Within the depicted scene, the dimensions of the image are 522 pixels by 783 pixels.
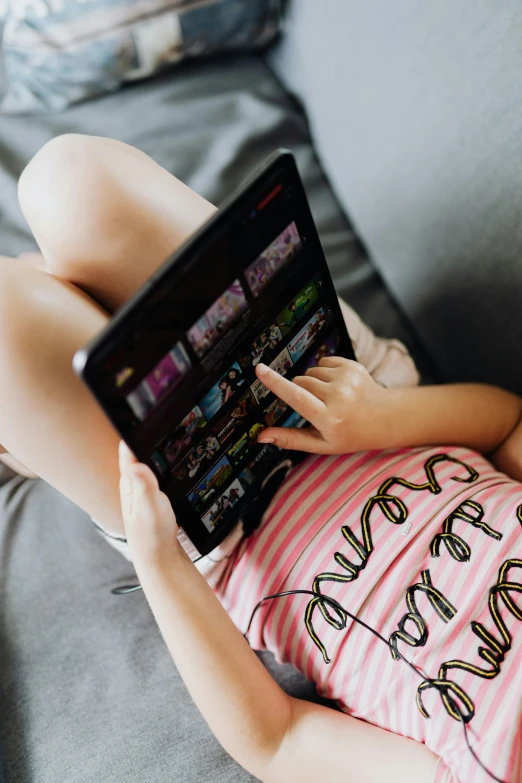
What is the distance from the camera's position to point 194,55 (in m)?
0.92

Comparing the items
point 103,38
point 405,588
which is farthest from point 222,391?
point 103,38

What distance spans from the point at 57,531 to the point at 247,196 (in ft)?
1.58

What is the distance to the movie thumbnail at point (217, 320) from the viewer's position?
446 millimetres

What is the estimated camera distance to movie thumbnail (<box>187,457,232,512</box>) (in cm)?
52

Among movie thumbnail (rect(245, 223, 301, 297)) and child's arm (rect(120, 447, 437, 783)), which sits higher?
movie thumbnail (rect(245, 223, 301, 297))

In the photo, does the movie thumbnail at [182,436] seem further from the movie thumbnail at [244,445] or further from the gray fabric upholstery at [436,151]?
the gray fabric upholstery at [436,151]

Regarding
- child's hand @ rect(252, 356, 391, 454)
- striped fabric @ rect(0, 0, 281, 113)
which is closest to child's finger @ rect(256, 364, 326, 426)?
child's hand @ rect(252, 356, 391, 454)

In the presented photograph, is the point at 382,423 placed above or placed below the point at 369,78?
below

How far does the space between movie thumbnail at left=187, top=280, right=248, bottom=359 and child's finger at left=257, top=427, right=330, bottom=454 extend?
4.9 inches

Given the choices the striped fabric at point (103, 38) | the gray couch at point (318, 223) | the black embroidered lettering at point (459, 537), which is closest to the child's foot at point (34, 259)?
the gray couch at point (318, 223)

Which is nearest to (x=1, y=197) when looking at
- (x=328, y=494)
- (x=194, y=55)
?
(x=194, y=55)

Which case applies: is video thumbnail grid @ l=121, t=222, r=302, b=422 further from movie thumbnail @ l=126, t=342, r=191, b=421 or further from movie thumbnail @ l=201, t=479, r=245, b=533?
movie thumbnail @ l=201, t=479, r=245, b=533

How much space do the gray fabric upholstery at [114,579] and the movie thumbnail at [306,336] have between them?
0.94 ft

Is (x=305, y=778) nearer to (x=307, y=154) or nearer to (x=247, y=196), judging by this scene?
(x=247, y=196)
